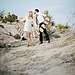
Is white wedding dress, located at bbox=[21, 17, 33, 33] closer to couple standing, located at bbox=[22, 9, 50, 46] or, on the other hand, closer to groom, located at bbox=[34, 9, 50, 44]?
couple standing, located at bbox=[22, 9, 50, 46]

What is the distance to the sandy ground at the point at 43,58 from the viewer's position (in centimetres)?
264

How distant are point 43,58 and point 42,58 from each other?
0.01m

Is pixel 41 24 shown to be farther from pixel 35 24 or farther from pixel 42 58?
pixel 42 58

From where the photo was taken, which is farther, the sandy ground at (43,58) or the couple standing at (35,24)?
the couple standing at (35,24)

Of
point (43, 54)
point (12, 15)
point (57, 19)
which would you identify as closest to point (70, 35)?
point (57, 19)

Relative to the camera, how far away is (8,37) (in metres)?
3.15

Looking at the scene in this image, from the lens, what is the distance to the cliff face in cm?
264

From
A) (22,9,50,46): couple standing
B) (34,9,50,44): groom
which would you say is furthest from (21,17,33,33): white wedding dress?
(34,9,50,44): groom

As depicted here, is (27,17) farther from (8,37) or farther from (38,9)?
(8,37)

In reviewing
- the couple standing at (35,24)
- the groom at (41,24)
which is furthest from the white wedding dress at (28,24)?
the groom at (41,24)

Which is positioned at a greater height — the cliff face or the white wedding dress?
the white wedding dress

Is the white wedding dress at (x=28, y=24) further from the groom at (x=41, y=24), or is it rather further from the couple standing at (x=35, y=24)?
the groom at (x=41, y=24)

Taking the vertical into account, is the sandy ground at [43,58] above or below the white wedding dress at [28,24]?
below

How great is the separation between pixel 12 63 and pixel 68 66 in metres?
0.61
